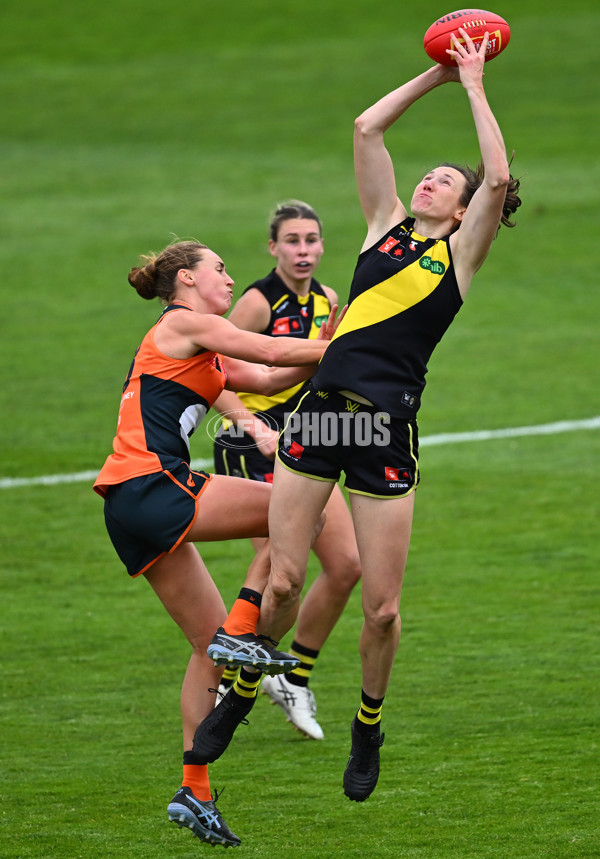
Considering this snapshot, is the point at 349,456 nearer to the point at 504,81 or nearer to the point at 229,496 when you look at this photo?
the point at 229,496

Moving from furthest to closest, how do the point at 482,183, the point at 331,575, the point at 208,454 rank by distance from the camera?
1. the point at 208,454
2. the point at 331,575
3. the point at 482,183

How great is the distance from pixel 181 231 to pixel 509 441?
8783 millimetres

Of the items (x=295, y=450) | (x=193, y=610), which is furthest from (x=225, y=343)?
(x=193, y=610)

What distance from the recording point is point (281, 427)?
7.69 m

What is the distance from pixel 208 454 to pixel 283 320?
16.8 ft

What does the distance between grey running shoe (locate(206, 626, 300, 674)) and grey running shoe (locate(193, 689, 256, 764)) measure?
30cm

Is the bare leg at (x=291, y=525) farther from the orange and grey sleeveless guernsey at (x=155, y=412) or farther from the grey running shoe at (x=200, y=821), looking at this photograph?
the grey running shoe at (x=200, y=821)

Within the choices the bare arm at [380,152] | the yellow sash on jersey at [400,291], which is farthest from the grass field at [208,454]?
the bare arm at [380,152]

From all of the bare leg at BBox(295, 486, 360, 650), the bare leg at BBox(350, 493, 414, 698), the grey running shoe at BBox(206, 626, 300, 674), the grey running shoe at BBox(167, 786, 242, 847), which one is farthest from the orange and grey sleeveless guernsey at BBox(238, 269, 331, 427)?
the grey running shoe at BBox(167, 786, 242, 847)

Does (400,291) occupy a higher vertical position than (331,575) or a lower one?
higher

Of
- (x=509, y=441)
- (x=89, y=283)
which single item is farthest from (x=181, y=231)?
(x=509, y=441)

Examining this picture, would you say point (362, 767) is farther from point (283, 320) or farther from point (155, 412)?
point (283, 320)

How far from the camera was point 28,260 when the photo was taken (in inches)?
766

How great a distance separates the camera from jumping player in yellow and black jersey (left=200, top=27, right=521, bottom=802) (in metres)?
5.49
